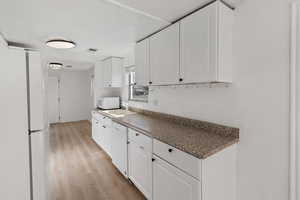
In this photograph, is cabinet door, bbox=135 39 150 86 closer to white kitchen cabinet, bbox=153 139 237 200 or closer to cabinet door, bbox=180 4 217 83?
cabinet door, bbox=180 4 217 83

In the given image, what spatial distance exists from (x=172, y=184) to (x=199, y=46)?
1337mm

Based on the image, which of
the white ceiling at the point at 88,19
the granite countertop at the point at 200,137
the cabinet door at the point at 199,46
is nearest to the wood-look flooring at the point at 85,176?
the granite countertop at the point at 200,137

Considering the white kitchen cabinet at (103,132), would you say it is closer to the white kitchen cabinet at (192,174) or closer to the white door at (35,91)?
the white door at (35,91)

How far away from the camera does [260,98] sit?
4.35 feet

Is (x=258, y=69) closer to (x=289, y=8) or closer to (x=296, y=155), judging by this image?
(x=289, y=8)

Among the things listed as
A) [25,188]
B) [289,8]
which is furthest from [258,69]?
[25,188]

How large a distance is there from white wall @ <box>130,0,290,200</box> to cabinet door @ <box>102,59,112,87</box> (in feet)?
8.93

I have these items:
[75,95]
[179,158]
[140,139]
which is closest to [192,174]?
[179,158]

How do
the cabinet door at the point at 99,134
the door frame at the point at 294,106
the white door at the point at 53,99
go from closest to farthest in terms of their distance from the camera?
the door frame at the point at 294,106 → the cabinet door at the point at 99,134 → the white door at the point at 53,99

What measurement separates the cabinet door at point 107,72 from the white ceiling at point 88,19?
1.11 m

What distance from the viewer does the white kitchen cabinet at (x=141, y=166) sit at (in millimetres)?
1666

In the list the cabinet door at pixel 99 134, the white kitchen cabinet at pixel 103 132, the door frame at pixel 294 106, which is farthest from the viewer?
the cabinet door at pixel 99 134

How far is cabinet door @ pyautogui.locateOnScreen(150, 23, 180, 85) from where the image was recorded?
1721mm

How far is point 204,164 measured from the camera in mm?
1134
